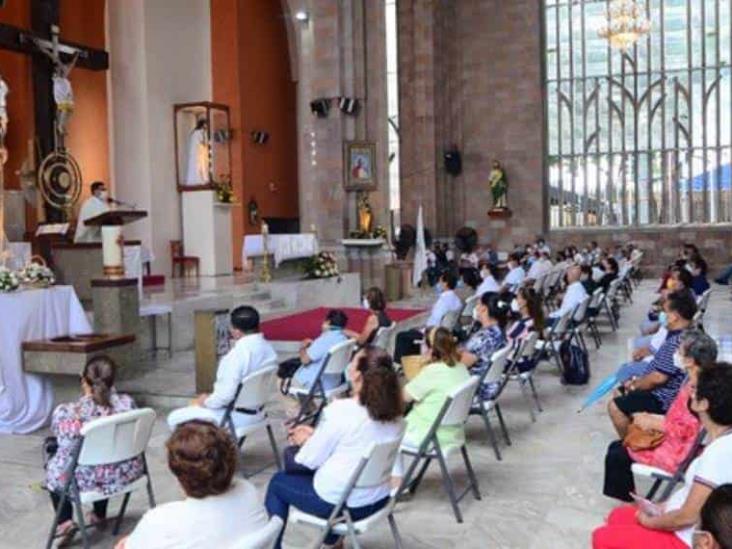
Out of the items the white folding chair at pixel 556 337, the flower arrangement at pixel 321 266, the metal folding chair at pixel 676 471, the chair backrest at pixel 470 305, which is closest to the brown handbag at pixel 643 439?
the metal folding chair at pixel 676 471

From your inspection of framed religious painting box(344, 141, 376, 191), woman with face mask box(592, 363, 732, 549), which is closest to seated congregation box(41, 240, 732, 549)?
woman with face mask box(592, 363, 732, 549)

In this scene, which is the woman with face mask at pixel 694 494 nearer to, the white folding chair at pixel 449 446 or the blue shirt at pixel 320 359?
the white folding chair at pixel 449 446

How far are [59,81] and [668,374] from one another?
11071 mm

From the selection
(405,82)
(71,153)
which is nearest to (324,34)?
(71,153)

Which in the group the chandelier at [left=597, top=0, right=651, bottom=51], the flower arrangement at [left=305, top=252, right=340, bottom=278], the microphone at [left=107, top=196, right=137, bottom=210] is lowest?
the flower arrangement at [left=305, top=252, right=340, bottom=278]

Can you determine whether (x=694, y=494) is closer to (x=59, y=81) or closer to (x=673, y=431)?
(x=673, y=431)

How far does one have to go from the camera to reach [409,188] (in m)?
21.2

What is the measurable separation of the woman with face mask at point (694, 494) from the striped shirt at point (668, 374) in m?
1.71

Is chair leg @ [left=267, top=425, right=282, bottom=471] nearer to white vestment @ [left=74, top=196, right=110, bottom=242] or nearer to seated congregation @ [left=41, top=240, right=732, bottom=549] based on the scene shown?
seated congregation @ [left=41, top=240, right=732, bottom=549]

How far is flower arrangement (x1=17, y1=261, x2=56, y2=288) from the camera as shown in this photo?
7.04 metres

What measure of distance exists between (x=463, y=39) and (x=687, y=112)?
611 centimetres

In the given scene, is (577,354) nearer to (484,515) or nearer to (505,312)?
(505,312)

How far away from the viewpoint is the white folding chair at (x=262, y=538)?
2295mm

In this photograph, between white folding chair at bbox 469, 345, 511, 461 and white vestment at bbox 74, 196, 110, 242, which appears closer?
white folding chair at bbox 469, 345, 511, 461
